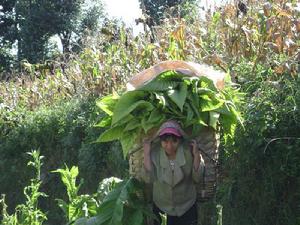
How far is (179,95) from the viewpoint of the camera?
172 inches

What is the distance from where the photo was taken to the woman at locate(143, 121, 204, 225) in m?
4.38

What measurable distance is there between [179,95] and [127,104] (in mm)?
381

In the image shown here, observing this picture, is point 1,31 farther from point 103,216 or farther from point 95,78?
point 103,216

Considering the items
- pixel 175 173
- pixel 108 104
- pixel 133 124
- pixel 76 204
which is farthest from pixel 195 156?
pixel 76 204

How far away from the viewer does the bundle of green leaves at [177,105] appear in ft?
14.3

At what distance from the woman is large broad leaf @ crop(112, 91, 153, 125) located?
23 centimetres

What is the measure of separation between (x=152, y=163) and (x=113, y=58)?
13.3ft

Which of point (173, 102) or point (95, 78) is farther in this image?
point (95, 78)

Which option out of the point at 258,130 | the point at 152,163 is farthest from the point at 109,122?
the point at 258,130

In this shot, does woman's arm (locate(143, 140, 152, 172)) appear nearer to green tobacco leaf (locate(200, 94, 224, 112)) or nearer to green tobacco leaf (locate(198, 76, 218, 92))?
green tobacco leaf (locate(200, 94, 224, 112))

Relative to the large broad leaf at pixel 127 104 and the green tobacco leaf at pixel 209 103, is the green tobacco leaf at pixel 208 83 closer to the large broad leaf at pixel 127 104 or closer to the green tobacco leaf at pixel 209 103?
the green tobacco leaf at pixel 209 103

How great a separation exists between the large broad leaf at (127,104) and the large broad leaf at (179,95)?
182 millimetres

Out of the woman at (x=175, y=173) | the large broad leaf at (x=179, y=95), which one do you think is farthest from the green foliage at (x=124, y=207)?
the large broad leaf at (x=179, y=95)

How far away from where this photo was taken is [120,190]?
4.56 m
